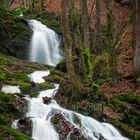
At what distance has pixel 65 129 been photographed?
40.9ft

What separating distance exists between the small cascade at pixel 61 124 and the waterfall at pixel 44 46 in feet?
34.6

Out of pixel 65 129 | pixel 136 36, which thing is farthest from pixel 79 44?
pixel 65 129

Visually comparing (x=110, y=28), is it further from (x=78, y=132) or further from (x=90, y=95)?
(x=78, y=132)

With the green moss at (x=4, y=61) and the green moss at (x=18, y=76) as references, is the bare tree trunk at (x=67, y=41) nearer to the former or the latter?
the green moss at (x=18, y=76)

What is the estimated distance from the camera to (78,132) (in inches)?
490

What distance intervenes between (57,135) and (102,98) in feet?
12.2

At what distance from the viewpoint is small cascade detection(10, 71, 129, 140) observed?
1205 centimetres

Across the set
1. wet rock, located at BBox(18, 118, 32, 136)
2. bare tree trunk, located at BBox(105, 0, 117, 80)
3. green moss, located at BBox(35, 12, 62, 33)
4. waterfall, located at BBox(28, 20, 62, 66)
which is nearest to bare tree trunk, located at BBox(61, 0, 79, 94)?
wet rock, located at BBox(18, 118, 32, 136)

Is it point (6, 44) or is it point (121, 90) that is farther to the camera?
point (6, 44)

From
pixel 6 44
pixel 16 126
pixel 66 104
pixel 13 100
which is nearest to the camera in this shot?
pixel 16 126

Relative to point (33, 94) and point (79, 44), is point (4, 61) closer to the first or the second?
point (79, 44)

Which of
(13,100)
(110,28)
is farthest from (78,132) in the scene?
(110,28)

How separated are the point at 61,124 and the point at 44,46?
13819 millimetres

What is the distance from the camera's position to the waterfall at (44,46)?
25094 millimetres
